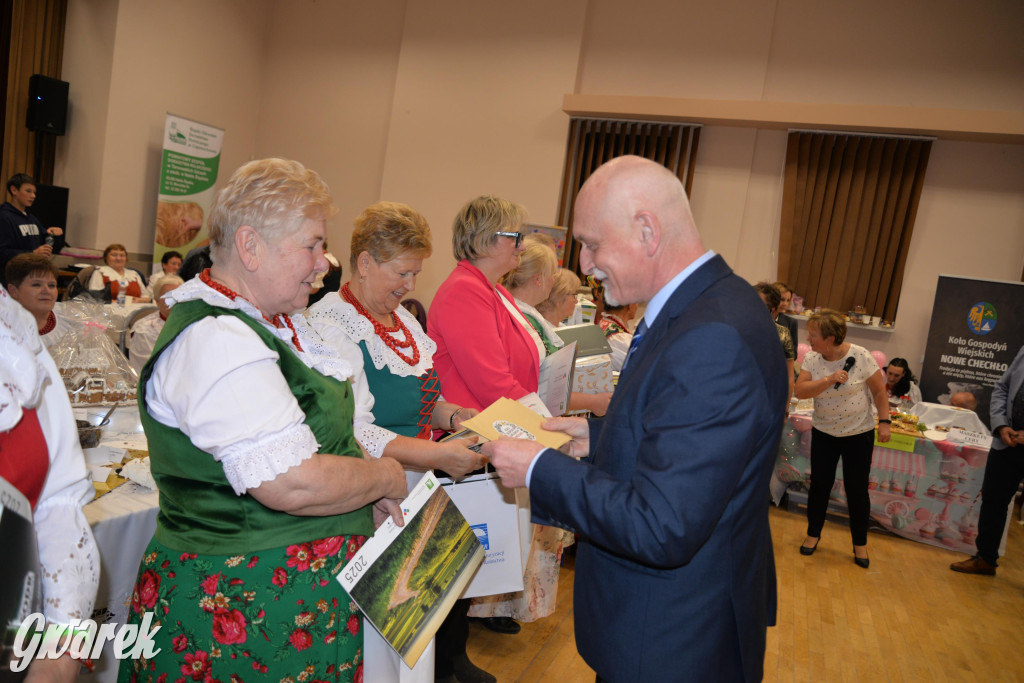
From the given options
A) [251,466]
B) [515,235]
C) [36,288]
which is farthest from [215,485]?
[36,288]

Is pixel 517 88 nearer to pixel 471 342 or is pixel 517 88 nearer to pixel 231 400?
pixel 471 342

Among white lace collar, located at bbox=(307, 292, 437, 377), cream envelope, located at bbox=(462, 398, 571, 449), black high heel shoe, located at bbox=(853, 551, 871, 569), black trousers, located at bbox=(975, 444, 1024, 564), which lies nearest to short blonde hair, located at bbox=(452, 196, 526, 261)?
white lace collar, located at bbox=(307, 292, 437, 377)

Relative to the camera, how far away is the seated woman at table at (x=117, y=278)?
21.0 ft

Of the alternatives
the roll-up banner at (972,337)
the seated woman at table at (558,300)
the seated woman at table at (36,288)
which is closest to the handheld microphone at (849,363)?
the seated woman at table at (558,300)

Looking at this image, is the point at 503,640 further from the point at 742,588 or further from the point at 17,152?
the point at 17,152

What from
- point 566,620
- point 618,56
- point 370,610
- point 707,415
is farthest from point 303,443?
point 618,56

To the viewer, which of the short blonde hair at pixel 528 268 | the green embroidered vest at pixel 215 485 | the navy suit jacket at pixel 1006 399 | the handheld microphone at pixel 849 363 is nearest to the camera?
the green embroidered vest at pixel 215 485

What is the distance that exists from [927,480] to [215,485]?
536cm

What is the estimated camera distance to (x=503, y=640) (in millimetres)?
3164

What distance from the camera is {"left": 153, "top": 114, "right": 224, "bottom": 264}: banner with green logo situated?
864 cm

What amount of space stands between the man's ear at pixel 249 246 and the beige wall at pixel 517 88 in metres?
7.59

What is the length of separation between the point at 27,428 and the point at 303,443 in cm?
42

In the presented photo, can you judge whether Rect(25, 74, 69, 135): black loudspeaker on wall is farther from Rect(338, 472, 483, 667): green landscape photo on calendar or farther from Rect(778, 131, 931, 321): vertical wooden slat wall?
Rect(338, 472, 483, 667): green landscape photo on calendar

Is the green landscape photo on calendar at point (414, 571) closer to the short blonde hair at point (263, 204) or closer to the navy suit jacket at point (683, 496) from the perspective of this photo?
the navy suit jacket at point (683, 496)
